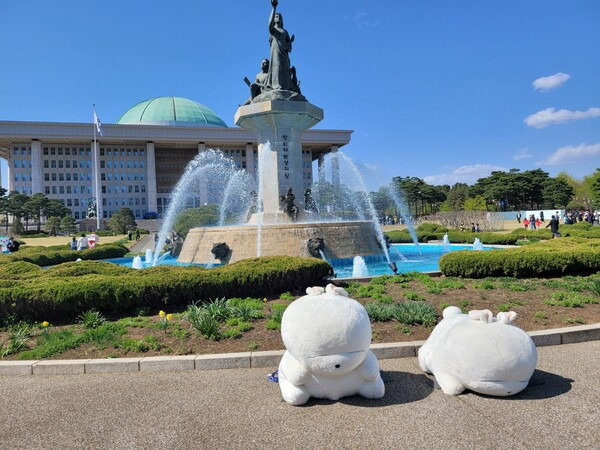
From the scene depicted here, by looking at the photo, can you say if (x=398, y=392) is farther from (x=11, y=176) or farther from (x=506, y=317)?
(x=11, y=176)

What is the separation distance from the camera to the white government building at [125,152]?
79000 mm

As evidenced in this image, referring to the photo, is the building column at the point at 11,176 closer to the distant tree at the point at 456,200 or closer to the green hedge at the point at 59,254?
the green hedge at the point at 59,254

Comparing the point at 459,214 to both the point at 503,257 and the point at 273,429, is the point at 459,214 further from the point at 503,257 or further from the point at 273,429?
the point at 273,429

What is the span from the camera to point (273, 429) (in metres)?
3.53

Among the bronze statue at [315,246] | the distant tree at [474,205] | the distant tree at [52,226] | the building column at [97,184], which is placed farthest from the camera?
the distant tree at [474,205]

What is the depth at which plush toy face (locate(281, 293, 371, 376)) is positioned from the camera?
3.70m

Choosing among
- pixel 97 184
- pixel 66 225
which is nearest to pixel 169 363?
pixel 66 225

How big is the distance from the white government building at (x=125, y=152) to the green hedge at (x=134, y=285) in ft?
246

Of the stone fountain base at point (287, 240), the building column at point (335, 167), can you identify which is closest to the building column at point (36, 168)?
the building column at point (335, 167)

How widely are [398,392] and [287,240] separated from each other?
412 inches

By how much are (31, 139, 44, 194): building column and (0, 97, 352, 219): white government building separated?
0.53ft

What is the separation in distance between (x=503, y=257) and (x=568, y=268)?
1.53m

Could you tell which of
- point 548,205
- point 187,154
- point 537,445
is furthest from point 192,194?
point 537,445

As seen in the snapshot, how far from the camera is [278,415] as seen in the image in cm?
379
